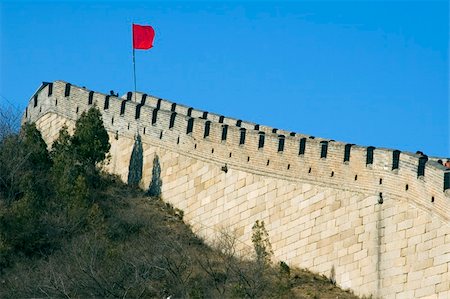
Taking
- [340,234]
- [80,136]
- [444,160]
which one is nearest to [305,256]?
[340,234]

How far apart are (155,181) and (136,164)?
0.92 meters

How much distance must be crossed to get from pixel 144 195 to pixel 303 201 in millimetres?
6308

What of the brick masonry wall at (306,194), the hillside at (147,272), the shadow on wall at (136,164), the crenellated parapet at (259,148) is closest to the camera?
the brick masonry wall at (306,194)

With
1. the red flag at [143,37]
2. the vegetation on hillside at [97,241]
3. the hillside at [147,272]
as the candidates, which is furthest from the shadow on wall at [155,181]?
the red flag at [143,37]

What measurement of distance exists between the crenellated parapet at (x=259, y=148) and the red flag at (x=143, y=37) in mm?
1512

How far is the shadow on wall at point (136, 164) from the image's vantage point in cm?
5369

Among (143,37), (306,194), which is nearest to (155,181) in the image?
(143,37)

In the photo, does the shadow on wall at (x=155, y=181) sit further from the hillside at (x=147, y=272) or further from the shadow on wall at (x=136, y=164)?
the hillside at (x=147, y=272)

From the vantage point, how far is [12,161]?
53.2 metres

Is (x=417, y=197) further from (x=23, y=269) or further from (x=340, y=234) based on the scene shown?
(x=23, y=269)

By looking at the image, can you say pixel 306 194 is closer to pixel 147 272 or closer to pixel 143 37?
pixel 147 272

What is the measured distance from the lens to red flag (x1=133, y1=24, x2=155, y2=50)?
56.5 metres

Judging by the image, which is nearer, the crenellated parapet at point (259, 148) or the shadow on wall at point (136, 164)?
the crenellated parapet at point (259, 148)

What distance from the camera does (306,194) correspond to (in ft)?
157
